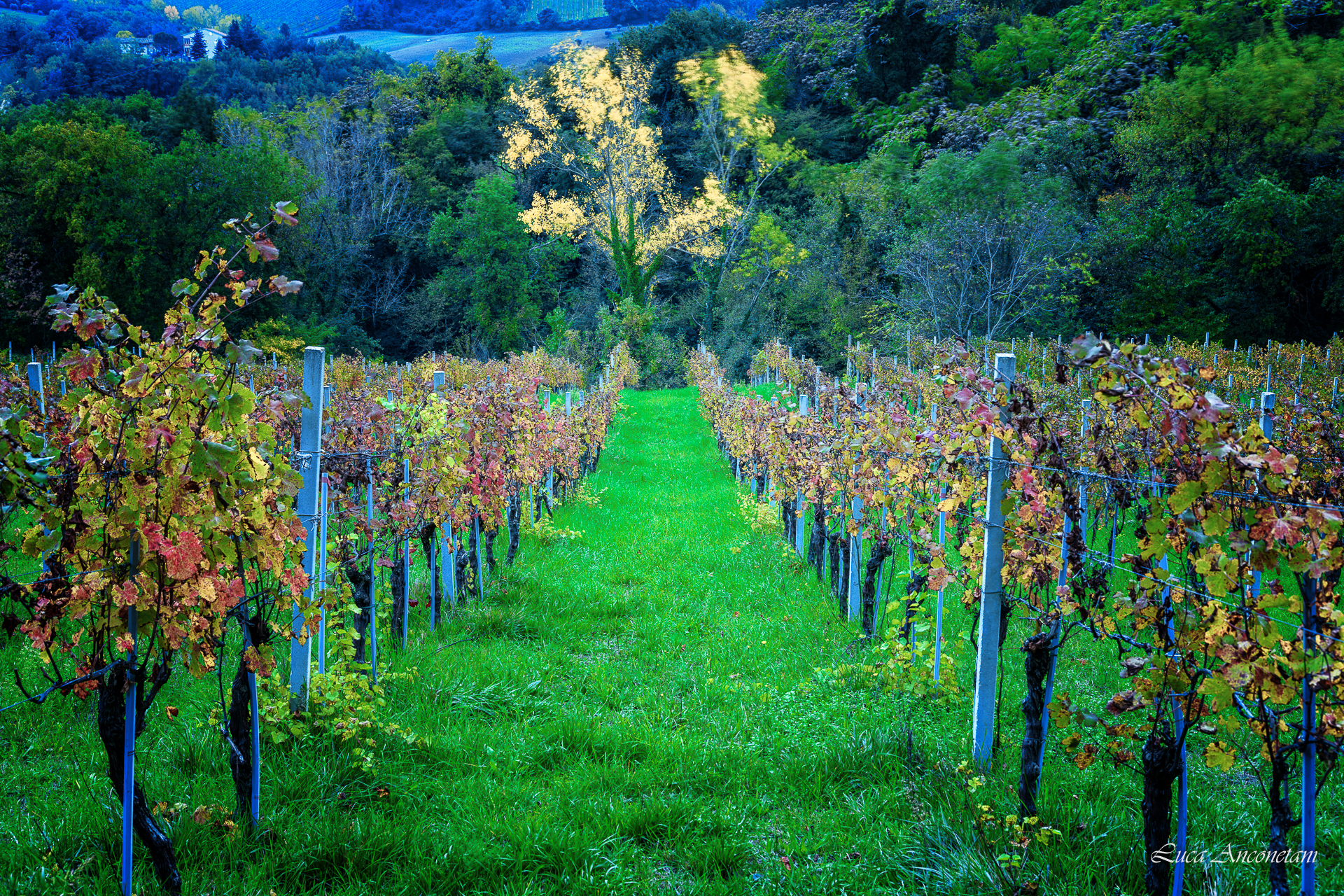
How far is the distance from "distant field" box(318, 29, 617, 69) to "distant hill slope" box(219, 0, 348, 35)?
3.74 meters

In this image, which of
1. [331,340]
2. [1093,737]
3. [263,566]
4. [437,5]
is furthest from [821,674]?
[437,5]

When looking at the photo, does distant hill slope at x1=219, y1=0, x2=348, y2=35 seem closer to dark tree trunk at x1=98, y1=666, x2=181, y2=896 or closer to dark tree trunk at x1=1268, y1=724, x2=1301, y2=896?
dark tree trunk at x1=98, y1=666, x2=181, y2=896

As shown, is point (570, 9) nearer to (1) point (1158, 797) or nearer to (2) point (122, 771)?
(2) point (122, 771)

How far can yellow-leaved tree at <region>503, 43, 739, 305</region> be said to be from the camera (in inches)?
1150

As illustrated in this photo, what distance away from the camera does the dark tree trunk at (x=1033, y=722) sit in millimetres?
2703

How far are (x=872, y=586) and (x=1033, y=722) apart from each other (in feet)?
7.78

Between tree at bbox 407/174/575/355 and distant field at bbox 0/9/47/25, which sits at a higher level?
distant field at bbox 0/9/47/25

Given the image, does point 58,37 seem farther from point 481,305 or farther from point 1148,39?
point 1148,39

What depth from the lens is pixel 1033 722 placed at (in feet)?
8.88

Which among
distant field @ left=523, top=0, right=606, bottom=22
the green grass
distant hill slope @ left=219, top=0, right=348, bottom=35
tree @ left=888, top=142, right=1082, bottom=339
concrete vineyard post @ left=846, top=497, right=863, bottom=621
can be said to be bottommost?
the green grass

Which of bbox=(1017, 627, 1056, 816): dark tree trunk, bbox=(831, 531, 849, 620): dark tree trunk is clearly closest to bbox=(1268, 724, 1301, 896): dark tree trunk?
bbox=(1017, 627, 1056, 816): dark tree trunk

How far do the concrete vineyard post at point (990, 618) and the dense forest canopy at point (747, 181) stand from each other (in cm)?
2051

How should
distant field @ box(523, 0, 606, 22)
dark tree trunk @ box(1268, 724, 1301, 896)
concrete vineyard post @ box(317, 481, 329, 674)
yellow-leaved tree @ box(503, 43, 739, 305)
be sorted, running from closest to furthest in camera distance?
1. dark tree trunk @ box(1268, 724, 1301, 896)
2. concrete vineyard post @ box(317, 481, 329, 674)
3. yellow-leaved tree @ box(503, 43, 739, 305)
4. distant field @ box(523, 0, 606, 22)

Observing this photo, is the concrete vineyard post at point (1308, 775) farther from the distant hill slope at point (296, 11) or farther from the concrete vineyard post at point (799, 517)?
the distant hill slope at point (296, 11)
